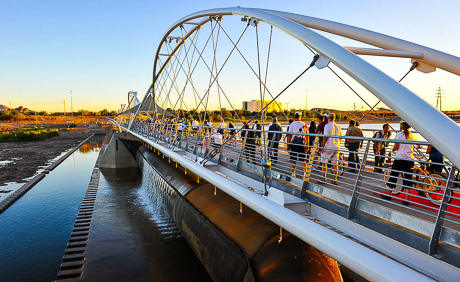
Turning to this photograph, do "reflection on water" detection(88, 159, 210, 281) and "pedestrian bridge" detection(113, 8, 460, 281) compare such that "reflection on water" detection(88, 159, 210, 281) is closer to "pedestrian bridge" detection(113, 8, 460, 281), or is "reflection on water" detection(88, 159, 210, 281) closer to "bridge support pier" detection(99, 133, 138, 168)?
"pedestrian bridge" detection(113, 8, 460, 281)

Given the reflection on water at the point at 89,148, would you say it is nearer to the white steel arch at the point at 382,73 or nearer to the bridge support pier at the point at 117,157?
the bridge support pier at the point at 117,157

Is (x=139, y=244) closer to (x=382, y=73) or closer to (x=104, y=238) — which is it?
(x=104, y=238)

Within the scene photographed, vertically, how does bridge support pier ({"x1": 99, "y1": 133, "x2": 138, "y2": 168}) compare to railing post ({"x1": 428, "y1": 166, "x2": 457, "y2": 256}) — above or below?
below

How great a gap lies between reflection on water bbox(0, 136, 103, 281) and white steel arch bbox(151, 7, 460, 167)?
1087cm

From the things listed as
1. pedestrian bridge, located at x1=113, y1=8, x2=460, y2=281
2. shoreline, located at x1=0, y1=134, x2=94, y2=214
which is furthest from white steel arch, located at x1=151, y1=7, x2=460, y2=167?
shoreline, located at x1=0, y1=134, x2=94, y2=214

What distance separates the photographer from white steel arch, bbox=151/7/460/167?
126 inches

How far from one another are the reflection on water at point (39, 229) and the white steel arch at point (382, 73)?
10873 mm

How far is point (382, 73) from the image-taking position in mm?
4191

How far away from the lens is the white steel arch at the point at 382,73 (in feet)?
10.5

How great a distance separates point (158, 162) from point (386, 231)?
17.1 meters

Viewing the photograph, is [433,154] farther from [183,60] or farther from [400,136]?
[183,60]

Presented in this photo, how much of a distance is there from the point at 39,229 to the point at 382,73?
53.3ft

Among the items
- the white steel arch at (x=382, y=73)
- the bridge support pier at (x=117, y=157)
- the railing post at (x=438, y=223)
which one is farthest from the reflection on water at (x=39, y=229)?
the railing post at (x=438, y=223)

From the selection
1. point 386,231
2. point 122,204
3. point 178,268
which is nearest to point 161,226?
point 178,268
